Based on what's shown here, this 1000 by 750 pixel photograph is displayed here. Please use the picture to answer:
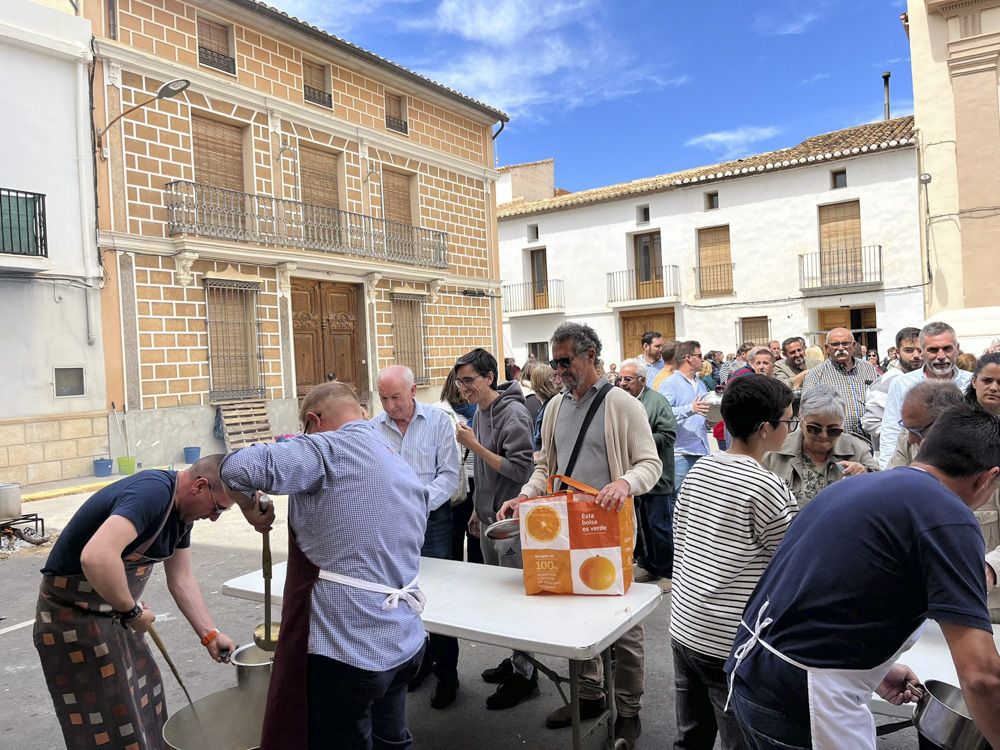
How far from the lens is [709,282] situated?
2391 cm

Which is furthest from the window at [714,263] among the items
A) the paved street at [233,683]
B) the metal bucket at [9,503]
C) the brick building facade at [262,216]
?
the metal bucket at [9,503]

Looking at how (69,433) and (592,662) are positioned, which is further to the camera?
(69,433)

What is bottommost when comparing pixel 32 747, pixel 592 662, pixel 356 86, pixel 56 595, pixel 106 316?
pixel 32 747

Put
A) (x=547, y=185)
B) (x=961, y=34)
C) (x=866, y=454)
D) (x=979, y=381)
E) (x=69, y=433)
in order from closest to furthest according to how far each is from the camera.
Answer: (x=866, y=454) → (x=979, y=381) → (x=69, y=433) → (x=961, y=34) → (x=547, y=185)

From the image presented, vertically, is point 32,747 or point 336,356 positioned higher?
point 336,356

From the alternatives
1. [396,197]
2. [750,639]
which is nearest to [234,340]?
[396,197]

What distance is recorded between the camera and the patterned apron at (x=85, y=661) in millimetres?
2512

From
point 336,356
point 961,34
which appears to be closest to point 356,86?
point 336,356

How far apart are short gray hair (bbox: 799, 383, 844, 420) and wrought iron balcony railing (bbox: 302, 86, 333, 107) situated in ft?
47.2

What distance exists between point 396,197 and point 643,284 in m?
10.5

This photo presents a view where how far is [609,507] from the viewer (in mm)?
2891

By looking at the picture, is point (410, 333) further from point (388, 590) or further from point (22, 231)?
point (388, 590)

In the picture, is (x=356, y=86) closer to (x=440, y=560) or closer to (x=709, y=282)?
(x=709, y=282)

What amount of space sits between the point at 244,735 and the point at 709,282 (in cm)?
2291
